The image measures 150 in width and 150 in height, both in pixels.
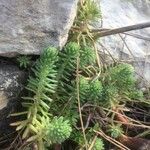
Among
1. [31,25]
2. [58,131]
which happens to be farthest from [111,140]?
[31,25]

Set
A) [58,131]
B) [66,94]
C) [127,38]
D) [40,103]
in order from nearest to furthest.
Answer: [58,131], [40,103], [66,94], [127,38]

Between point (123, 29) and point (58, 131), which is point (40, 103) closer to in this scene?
point (58, 131)

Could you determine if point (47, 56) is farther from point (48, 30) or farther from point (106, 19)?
point (106, 19)

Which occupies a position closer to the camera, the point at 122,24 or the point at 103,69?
the point at 103,69

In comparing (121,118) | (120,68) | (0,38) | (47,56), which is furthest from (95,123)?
(0,38)

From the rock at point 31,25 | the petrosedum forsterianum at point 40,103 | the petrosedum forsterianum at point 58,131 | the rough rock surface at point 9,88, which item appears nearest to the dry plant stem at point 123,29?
the rock at point 31,25

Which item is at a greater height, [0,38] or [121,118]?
[0,38]

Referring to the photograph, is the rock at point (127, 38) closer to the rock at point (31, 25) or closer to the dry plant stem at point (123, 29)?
the dry plant stem at point (123, 29)
